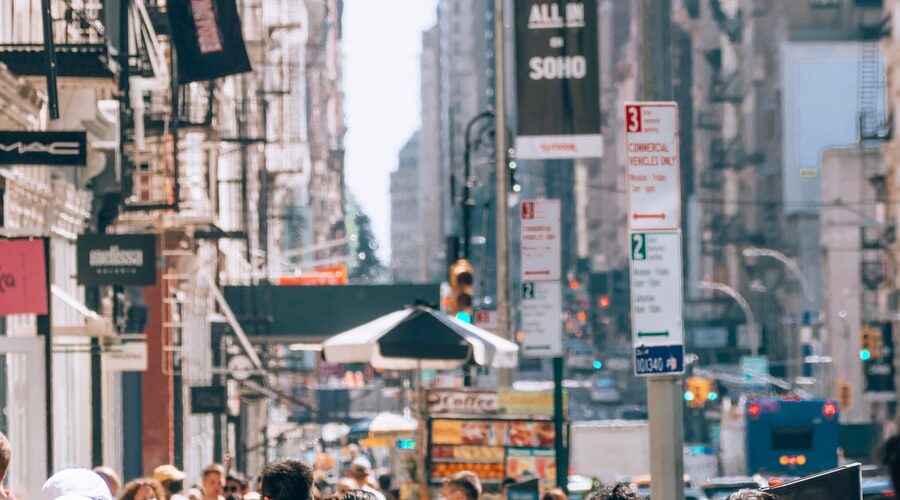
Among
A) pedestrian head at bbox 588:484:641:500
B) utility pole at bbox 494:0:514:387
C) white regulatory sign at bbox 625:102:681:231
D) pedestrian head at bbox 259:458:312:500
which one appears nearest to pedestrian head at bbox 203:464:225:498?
white regulatory sign at bbox 625:102:681:231

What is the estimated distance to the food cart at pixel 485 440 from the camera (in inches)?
741

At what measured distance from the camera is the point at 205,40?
70.2 ft

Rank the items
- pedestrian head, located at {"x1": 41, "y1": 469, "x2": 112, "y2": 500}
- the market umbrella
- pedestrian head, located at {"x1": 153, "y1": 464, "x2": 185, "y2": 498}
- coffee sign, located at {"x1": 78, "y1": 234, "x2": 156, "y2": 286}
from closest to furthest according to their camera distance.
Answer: pedestrian head, located at {"x1": 41, "y1": 469, "x2": 112, "y2": 500} → pedestrian head, located at {"x1": 153, "y1": 464, "x2": 185, "y2": 498} → the market umbrella → coffee sign, located at {"x1": 78, "y1": 234, "x2": 156, "y2": 286}

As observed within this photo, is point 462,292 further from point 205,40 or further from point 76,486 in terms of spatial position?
point 76,486

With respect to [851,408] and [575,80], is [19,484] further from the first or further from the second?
[851,408]

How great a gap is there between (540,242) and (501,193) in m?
2.60

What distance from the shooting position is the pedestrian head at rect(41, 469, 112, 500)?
27.4ft

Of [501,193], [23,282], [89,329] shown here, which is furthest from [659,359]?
[501,193]

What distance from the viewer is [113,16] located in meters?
20.9

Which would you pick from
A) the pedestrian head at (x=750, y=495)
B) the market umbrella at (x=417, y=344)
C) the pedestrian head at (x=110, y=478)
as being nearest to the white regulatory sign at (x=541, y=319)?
the market umbrella at (x=417, y=344)

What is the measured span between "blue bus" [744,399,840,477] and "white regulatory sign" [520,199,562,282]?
1388cm

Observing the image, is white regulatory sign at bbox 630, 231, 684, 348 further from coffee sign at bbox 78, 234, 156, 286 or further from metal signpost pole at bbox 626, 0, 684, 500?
coffee sign at bbox 78, 234, 156, 286

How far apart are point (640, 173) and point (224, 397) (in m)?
21.9

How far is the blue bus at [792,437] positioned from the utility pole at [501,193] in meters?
11.5
